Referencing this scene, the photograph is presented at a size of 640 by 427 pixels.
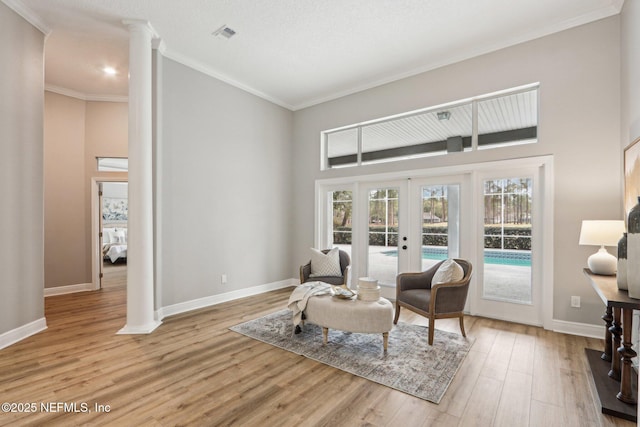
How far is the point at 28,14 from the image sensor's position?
3359mm

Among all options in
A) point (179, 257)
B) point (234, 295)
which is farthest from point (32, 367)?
point (234, 295)

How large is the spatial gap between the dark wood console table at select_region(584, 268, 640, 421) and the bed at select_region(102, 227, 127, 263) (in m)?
9.58

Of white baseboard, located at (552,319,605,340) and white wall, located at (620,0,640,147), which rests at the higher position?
white wall, located at (620,0,640,147)

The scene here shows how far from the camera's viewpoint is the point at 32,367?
266 centimetres

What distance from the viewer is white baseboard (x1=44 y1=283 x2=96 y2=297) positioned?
5145 millimetres

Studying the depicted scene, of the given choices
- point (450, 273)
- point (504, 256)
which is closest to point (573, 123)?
point (504, 256)

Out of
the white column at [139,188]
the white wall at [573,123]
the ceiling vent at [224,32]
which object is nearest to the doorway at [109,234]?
the white column at [139,188]

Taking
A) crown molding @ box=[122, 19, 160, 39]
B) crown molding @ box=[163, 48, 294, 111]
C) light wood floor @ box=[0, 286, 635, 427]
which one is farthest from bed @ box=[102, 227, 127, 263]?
crown molding @ box=[122, 19, 160, 39]

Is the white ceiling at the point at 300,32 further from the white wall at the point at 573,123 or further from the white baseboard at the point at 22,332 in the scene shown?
the white baseboard at the point at 22,332

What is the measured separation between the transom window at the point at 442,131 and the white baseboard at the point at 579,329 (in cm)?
227

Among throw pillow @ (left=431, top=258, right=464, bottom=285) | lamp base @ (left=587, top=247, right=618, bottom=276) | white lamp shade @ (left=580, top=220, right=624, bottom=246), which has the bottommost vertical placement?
throw pillow @ (left=431, top=258, right=464, bottom=285)

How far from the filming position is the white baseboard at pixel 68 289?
514cm

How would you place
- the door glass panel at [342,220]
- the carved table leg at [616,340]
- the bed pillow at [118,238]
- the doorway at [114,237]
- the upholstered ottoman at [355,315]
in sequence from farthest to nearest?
1. the bed pillow at [118,238]
2. the doorway at [114,237]
3. the door glass panel at [342,220]
4. the upholstered ottoman at [355,315]
5. the carved table leg at [616,340]

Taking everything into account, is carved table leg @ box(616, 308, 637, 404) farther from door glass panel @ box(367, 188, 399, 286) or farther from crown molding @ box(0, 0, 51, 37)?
crown molding @ box(0, 0, 51, 37)
